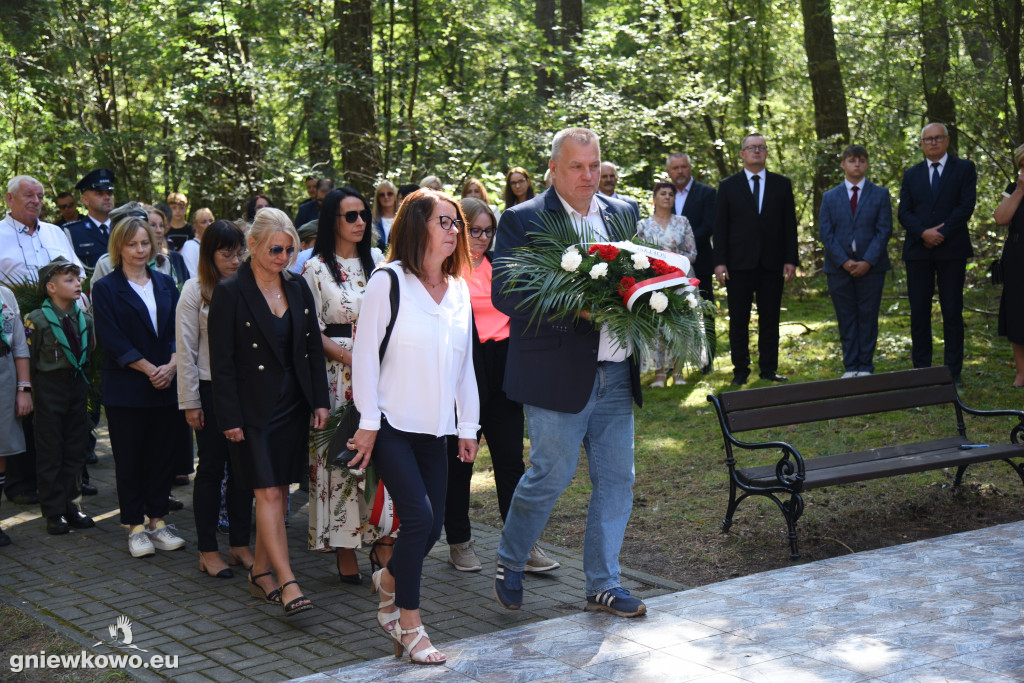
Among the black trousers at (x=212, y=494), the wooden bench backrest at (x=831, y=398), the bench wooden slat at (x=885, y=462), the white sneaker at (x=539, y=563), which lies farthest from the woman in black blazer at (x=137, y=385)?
the bench wooden slat at (x=885, y=462)

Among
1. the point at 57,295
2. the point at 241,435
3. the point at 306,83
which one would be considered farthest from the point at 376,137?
the point at 241,435

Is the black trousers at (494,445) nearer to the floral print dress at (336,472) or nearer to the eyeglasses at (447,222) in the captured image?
the floral print dress at (336,472)

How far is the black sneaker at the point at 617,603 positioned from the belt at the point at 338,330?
90.9 inches

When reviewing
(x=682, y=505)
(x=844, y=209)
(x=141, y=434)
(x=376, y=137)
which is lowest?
(x=682, y=505)

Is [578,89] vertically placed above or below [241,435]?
above

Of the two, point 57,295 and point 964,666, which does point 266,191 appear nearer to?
point 57,295

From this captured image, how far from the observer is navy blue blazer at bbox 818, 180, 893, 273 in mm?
11484

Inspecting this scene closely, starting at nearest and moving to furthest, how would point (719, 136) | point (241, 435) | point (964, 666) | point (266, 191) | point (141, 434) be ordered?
1. point (964, 666)
2. point (241, 435)
3. point (141, 434)
4. point (266, 191)
5. point (719, 136)

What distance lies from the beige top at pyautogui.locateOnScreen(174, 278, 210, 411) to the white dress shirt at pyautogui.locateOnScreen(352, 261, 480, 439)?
2.26m

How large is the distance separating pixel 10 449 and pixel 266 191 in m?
9.29

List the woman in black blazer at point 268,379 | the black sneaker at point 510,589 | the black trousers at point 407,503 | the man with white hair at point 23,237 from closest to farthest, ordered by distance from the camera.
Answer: the black trousers at point 407,503, the black sneaker at point 510,589, the woman in black blazer at point 268,379, the man with white hair at point 23,237

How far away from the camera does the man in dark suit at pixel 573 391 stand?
527cm

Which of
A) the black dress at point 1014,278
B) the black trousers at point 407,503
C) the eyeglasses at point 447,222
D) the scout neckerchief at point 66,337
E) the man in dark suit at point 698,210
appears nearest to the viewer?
the black trousers at point 407,503

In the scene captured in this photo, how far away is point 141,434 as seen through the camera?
742cm
